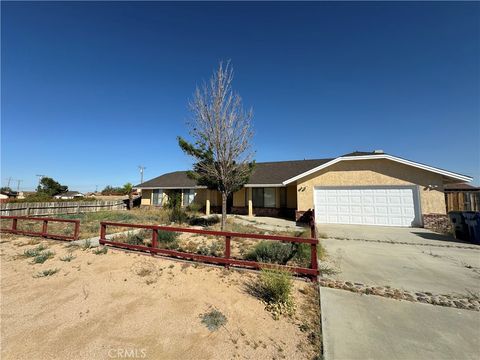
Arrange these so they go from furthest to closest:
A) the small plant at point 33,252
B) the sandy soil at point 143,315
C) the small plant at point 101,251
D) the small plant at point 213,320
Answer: the small plant at point 33,252 < the small plant at point 101,251 < the small plant at point 213,320 < the sandy soil at point 143,315

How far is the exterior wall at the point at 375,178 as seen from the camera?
12.5m

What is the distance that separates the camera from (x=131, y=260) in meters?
6.64

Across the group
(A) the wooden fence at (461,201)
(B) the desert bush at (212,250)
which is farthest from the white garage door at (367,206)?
(B) the desert bush at (212,250)

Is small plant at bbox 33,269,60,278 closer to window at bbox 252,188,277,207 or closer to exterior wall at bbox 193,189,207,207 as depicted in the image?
window at bbox 252,188,277,207

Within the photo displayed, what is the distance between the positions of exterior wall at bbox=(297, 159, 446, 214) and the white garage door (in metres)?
0.39

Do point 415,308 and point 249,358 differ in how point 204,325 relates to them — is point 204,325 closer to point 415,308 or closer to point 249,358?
point 249,358

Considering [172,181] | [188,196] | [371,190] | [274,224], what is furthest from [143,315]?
[172,181]

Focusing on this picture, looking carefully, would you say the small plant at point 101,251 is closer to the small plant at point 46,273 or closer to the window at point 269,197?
the small plant at point 46,273

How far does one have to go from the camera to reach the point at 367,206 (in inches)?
538

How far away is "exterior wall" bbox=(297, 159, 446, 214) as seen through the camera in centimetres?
1254

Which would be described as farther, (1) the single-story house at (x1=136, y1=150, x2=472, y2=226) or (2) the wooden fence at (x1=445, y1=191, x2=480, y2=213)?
(2) the wooden fence at (x1=445, y1=191, x2=480, y2=213)

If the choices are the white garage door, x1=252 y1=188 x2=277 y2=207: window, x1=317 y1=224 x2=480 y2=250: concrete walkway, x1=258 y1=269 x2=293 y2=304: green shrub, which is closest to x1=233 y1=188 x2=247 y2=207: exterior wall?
x1=252 y1=188 x2=277 y2=207: window

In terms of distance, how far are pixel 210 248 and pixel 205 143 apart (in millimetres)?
5066

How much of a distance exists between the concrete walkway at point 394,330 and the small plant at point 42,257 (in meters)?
7.84
